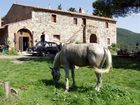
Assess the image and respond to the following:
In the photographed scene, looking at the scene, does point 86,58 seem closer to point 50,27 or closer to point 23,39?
point 23,39

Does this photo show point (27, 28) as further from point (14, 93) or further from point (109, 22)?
point (14, 93)

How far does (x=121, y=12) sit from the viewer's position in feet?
102

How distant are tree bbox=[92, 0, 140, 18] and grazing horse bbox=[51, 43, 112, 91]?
16.1m

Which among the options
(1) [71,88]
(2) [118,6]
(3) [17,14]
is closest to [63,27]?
(3) [17,14]

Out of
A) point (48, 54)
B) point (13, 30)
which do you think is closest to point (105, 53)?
point (48, 54)

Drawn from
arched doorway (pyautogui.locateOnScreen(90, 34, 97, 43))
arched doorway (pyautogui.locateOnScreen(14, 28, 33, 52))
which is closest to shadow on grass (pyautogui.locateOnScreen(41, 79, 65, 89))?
arched doorway (pyautogui.locateOnScreen(14, 28, 33, 52))

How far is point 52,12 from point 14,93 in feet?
127

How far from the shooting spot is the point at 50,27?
49.8 metres

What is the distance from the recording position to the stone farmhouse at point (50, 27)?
4525 centimetres

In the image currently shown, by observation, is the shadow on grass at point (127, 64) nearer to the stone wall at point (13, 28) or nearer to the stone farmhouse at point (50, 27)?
the stone farmhouse at point (50, 27)

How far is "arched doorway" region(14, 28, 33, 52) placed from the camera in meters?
45.2

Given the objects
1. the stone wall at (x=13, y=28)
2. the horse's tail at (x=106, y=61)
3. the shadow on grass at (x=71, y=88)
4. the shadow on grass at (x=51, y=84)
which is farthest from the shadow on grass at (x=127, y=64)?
the stone wall at (x=13, y=28)

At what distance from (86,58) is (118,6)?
17213 millimetres

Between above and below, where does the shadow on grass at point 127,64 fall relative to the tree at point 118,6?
below
